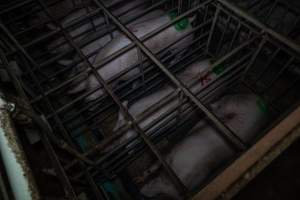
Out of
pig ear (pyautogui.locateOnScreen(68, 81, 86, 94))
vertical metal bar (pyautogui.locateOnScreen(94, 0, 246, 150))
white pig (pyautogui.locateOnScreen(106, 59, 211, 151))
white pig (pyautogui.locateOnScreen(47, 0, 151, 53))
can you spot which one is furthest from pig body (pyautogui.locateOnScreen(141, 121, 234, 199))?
white pig (pyautogui.locateOnScreen(47, 0, 151, 53))

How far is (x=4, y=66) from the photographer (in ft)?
4.98

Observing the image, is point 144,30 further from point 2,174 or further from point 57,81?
point 2,174

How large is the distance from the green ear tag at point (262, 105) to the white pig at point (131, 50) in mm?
794

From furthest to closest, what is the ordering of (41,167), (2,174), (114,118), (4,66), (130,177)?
(114,118), (130,177), (4,66), (41,167), (2,174)

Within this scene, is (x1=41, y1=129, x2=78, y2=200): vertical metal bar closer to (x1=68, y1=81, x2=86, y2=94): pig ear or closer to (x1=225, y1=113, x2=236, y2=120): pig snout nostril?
(x1=68, y1=81, x2=86, y2=94): pig ear

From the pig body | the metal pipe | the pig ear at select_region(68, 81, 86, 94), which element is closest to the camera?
the metal pipe

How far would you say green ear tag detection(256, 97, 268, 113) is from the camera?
1.93m

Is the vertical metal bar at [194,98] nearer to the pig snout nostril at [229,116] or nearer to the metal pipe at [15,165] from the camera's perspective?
the pig snout nostril at [229,116]

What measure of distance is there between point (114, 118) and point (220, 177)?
1568mm

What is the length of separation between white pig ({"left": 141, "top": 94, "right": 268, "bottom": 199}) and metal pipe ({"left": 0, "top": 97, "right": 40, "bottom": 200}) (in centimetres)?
109

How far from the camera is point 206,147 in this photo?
1.73 m

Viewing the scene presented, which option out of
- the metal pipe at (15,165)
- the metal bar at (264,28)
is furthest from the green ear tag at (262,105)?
the metal pipe at (15,165)

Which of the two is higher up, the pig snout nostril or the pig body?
the pig snout nostril

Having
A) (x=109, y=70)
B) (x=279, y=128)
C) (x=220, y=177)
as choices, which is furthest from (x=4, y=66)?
(x=279, y=128)
